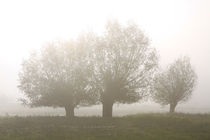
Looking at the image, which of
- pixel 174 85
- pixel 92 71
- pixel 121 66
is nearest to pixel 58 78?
pixel 92 71

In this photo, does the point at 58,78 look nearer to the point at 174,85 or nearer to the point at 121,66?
the point at 121,66

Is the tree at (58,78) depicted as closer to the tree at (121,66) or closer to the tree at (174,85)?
the tree at (121,66)

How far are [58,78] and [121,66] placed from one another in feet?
31.8

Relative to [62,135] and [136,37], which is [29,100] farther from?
[136,37]

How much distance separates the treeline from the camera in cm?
3538

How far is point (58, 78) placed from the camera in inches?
1394

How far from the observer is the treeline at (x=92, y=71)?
35.4m

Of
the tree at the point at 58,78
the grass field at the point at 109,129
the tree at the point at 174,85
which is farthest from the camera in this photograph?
Result: the tree at the point at 174,85

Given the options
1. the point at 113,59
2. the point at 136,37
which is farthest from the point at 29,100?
the point at 136,37

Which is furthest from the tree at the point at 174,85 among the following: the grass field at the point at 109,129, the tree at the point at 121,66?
the grass field at the point at 109,129

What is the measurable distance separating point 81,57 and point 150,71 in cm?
1128

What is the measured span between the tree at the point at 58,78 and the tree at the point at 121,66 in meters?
2.05

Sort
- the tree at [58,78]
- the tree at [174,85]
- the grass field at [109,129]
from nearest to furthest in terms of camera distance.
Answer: the grass field at [109,129] → the tree at [58,78] → the tree at [174,85]

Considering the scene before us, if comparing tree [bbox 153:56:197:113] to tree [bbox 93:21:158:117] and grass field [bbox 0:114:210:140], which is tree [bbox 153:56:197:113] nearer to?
tree [bbox 93:21:158:117]
